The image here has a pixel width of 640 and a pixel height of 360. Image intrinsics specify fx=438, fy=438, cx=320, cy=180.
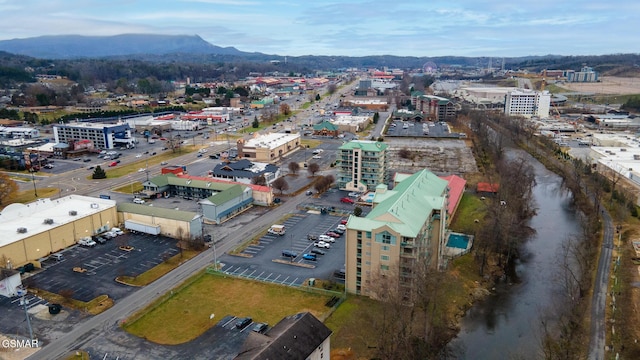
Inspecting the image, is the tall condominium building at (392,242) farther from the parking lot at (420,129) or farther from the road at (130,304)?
the parking lot at (420,129)

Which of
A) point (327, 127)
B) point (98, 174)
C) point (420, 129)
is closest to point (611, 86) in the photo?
point (420, 129)

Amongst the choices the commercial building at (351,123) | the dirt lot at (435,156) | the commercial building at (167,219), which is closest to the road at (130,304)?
the commercial building at (167,219)

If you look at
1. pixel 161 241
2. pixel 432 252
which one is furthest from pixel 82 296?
pixel 432 252

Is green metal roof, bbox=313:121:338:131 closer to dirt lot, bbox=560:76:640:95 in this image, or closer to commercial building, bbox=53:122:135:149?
commercial building, bbox=53:122:135:149

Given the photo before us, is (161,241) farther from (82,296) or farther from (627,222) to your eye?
(627,222)

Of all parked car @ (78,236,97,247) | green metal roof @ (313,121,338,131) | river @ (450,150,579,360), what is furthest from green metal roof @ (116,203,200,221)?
green metal roof @ (313,121,338,131)
